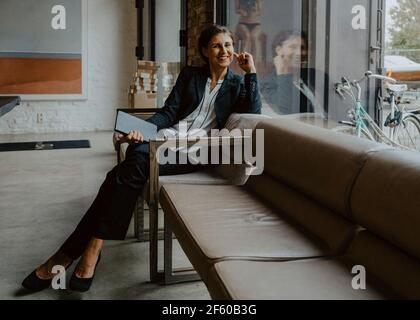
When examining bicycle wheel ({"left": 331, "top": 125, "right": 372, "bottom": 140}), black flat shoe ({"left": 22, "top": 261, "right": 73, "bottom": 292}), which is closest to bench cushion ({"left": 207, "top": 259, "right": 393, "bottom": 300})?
black flat shoe ({"left": 22, "top": 261, "right": 73, "bottom": 292})

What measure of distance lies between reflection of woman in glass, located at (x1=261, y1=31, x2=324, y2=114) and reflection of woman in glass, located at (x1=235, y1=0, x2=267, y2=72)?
21 cm

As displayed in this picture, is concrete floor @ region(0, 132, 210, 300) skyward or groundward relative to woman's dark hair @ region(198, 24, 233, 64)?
groundward

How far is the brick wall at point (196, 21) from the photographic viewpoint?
445 centimetres

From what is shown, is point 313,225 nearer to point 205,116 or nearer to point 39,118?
point 205,116

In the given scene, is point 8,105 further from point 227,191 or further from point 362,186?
point 362,186

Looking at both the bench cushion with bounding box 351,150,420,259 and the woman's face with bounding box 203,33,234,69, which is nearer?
the bench cushion with bounding box 351,150,420,259

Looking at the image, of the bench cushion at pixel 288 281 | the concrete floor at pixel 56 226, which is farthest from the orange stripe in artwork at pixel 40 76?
the bench cushion at pixel 288 281

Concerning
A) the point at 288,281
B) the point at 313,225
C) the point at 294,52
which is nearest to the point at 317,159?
the point at 313,225

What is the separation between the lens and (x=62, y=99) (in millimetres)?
7727

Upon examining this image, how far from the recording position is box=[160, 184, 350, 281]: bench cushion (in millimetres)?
1597

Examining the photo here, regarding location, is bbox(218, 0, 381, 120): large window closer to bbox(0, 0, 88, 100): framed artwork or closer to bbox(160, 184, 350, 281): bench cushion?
bbox(160, 184, 350, 281): bench cushion

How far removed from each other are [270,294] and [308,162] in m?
0.69

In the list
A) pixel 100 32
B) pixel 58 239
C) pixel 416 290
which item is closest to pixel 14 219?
pixel 58 239

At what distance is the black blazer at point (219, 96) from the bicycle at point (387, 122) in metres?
0.58
